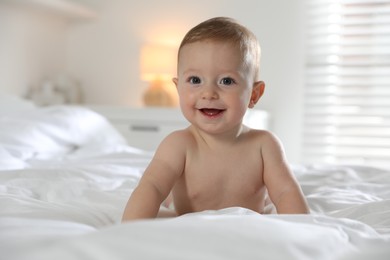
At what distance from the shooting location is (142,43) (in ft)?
12.9

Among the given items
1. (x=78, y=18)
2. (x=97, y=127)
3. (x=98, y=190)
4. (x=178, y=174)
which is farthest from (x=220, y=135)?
(x=78, y=18)

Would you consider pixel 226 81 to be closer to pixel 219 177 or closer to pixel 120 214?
pixel 219 177

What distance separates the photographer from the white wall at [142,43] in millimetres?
3623

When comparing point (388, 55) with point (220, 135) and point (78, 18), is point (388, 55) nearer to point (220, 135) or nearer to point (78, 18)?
point (78, 18)

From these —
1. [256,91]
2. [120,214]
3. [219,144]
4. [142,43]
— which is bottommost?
[120,214]

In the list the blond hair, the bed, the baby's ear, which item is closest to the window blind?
the bed

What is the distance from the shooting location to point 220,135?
126 cm

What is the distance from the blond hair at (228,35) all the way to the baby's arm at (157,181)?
0.21 meters

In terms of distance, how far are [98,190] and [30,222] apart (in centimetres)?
45

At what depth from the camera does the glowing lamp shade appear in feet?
11.9

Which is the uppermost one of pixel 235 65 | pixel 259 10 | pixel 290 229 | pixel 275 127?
pixel 259 10

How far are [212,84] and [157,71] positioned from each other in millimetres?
2446

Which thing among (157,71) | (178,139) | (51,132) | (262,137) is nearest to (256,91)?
(262,137)

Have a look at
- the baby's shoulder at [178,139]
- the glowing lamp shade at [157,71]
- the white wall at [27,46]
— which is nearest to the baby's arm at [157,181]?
the baby's shoulder at [178,139]
